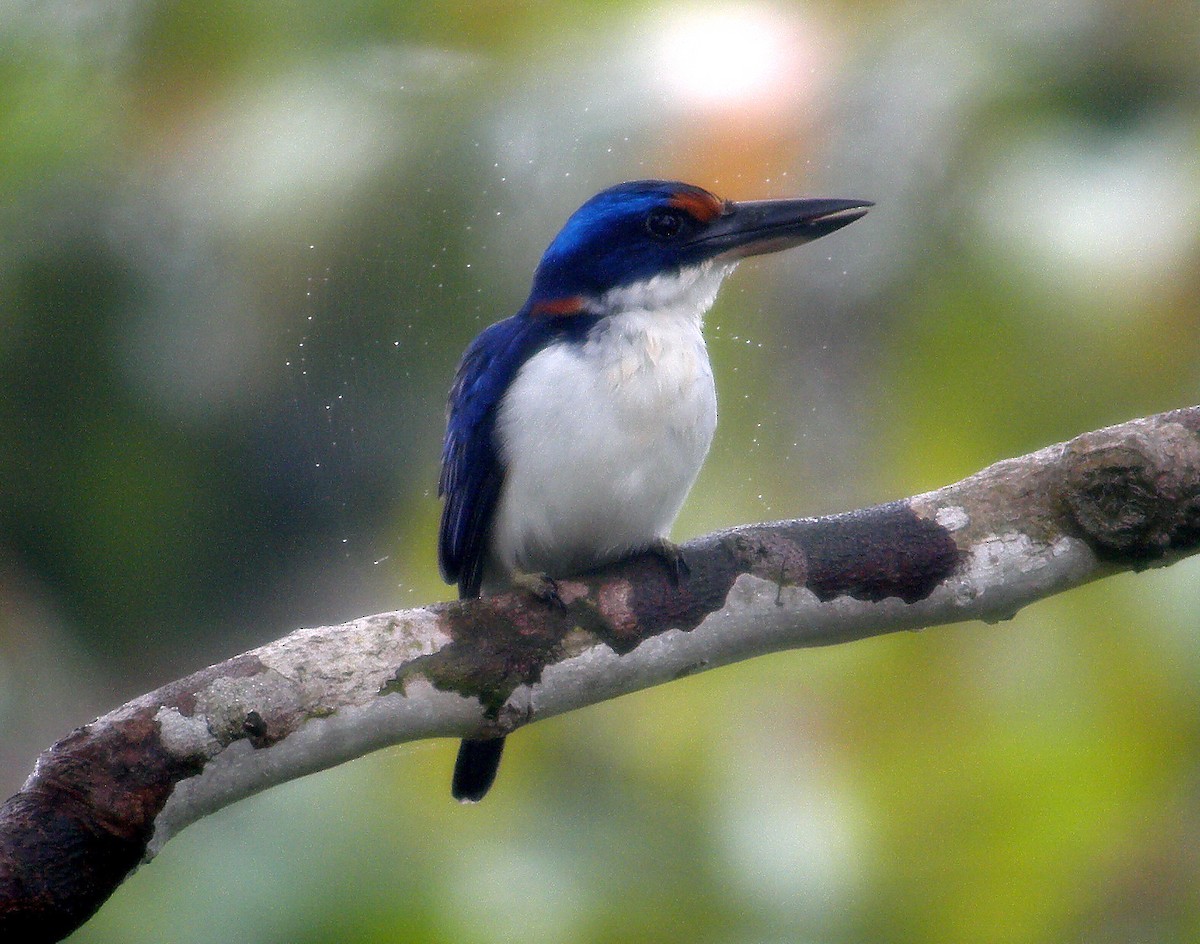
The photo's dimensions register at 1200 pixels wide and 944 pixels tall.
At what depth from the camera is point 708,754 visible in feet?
14.8

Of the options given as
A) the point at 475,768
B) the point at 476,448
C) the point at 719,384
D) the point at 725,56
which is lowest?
the point at 475,768

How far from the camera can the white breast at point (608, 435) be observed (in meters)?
2.71

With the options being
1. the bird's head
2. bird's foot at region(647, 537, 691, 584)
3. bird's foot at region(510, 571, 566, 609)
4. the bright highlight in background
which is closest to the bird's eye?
the bird's head

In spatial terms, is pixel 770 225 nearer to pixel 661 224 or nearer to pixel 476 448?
pixel 661 224

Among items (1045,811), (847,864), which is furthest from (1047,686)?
(847,864)

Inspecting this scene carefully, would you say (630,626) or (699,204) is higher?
(699,204)

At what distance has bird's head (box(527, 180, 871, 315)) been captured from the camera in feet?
9.51

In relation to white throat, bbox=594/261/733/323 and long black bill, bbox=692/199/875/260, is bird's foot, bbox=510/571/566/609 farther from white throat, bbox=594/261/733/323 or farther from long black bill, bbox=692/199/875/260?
long black bill, bbox=692/199/875/260

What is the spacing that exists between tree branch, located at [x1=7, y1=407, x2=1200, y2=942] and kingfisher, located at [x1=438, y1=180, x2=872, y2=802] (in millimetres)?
242

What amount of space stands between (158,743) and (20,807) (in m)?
0.19

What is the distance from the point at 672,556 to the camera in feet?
8.29

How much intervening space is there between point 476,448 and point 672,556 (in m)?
0.58

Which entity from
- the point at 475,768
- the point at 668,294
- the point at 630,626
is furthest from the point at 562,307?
the point at 475,768

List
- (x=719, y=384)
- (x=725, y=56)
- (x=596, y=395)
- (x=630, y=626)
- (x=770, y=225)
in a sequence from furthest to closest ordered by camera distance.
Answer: (x=725, y=56), (x=719, y=384), (x=770, y=225), (x=596, y=395), (x=630, y=626)
